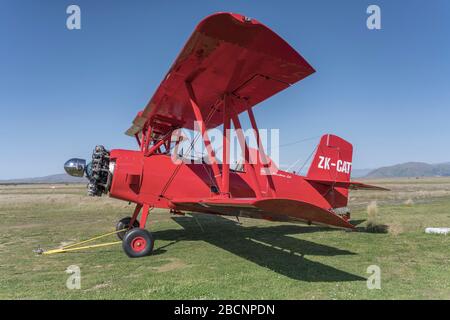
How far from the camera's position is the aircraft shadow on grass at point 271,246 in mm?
5395

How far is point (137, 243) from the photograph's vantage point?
6.79 metres

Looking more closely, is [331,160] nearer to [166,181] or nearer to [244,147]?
[244,147]

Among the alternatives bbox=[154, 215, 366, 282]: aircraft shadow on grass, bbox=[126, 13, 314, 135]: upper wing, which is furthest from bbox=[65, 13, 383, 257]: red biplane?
bbox=[154, 215, 366, 282]: aircraft shadow on grass

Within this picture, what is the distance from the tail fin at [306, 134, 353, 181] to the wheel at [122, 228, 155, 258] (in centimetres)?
486

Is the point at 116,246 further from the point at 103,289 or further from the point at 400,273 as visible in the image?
the point at 400,273

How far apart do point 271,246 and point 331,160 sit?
341cm

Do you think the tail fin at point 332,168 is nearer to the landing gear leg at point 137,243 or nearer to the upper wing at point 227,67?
the upper wing at point 227,67

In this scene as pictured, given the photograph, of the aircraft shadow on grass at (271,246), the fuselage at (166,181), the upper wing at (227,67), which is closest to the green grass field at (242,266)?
the aircraft shadow on grass at (271,246)

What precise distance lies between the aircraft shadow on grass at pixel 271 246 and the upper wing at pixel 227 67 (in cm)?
348

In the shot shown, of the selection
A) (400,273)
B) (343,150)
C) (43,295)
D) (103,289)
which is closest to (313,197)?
(343,150)

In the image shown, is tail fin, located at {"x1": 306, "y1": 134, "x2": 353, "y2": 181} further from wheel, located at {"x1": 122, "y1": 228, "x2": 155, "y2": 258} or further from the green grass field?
wheel, located at {"x1": 122, "y1": 228, "x2": 155, "y2": 258}

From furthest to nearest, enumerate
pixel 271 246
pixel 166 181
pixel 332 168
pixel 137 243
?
pixel 332 168
pixel 271 246
pixel 166 181
pixel 137 243

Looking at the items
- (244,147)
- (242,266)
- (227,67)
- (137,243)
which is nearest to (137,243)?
(137,243)

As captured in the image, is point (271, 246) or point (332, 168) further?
point (332, 168)
